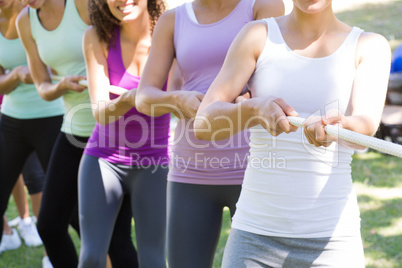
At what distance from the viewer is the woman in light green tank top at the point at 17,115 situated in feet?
11.8

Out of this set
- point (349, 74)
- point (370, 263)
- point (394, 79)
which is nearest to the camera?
point (349, 74)

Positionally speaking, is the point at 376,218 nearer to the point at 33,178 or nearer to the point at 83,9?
the point at 33,178

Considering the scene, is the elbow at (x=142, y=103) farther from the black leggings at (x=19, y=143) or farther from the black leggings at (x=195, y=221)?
the black leggings at (x=19, y=143)

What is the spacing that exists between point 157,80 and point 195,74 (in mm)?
178

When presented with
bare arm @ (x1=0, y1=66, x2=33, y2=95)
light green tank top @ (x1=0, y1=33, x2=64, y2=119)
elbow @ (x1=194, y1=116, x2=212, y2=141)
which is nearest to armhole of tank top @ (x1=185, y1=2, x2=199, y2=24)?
elbow @ (x1=194, y1=116, x2=212, y2=141)

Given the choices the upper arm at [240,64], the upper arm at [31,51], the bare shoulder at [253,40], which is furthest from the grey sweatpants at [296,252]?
the upper arm at [31,51]

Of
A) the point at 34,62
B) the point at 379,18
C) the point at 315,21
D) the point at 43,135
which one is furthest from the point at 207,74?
the point at 379,18

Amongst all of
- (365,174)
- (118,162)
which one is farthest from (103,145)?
(365,174)

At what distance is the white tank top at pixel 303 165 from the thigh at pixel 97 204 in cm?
100

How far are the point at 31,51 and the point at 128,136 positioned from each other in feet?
2.97

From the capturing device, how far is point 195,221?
7.91ft

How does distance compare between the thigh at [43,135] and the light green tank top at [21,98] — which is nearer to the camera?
the thigh at [43,135]

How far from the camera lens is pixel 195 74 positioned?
2.42 m

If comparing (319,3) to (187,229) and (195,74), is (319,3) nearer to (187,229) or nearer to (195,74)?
(195,74)
